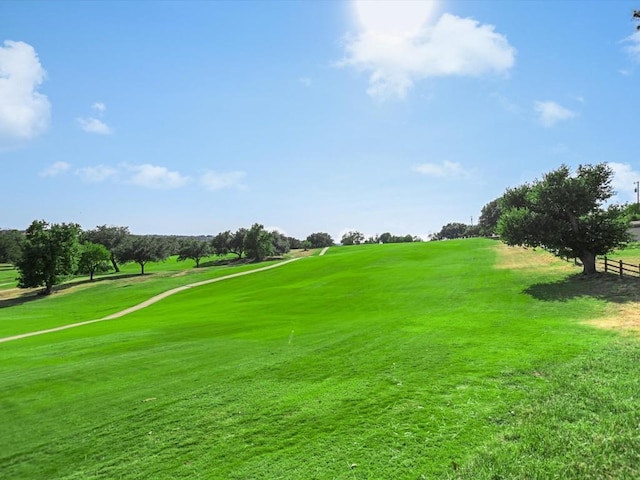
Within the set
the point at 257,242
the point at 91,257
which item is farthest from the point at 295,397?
the point at 257,242

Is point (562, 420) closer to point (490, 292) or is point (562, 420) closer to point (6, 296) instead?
point (490, 292)

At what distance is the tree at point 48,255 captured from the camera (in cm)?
5812

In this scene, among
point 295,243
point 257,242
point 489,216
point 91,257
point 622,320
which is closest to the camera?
point 622,320

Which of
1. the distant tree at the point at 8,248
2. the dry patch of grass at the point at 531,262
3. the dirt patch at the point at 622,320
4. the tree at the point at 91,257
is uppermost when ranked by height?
the distant tree at the point at 8,248

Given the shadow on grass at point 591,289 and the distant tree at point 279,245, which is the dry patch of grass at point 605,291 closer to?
the shadow on grass at point 591,289

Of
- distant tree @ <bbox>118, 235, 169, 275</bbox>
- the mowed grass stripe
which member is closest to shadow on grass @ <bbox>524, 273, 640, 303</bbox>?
the mowed grass stripe

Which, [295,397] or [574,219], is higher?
[574,219]

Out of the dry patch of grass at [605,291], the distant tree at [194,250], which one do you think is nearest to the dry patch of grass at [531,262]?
the dry patch of grass at [605,291]

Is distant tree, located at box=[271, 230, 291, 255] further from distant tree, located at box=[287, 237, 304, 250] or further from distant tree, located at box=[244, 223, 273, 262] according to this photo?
distant tree, located at box=[287, 237, 304, 250]

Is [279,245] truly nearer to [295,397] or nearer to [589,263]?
[589,263]

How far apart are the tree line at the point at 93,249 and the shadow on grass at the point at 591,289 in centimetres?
6422

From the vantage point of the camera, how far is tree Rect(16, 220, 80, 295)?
Answer: 58.1 meters

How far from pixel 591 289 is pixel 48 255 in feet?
223

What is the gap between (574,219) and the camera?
103 ft
